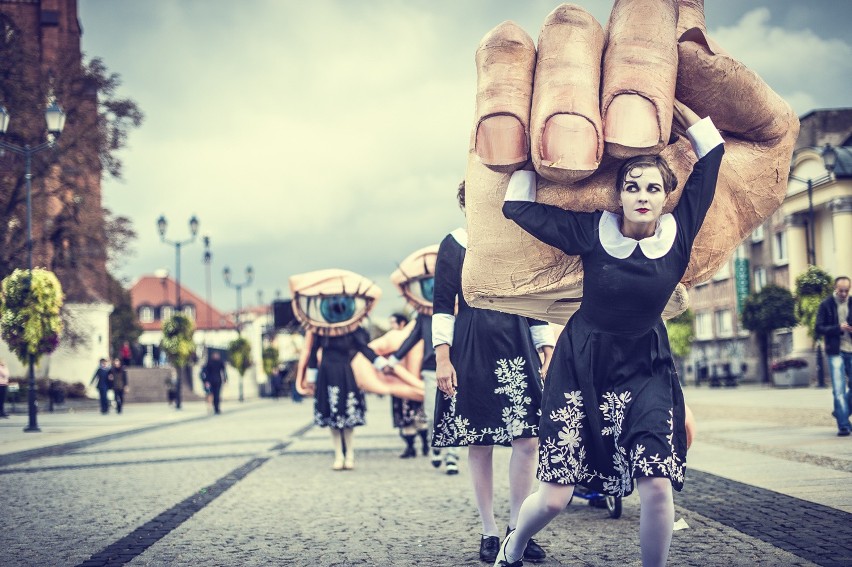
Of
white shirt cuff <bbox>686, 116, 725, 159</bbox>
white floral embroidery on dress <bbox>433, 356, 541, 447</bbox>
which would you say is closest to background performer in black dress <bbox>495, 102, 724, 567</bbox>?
white shirt cuff <bbox>686, 116, 725, 159</bbox>

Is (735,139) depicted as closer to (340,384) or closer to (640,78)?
(640,78)

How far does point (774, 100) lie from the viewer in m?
3.90

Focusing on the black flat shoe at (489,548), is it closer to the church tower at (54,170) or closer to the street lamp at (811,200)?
the street lamp at (811,200)

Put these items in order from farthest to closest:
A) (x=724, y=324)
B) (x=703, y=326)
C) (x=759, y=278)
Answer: (x=703, y=326)
(x=724, y=324)
(x=759, y=278)

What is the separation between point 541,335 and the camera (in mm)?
5648

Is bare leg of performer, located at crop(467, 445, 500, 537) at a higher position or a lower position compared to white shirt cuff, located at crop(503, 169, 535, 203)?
lower

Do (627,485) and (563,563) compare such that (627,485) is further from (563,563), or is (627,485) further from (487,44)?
(487,44)

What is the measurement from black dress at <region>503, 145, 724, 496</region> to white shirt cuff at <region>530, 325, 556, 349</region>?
171 cm

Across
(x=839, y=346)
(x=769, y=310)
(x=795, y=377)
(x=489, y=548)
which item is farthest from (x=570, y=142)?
(x=769, y=310)

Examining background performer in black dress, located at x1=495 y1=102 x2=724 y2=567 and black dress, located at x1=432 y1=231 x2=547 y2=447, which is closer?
background performer in black dress, located at x1=495 y1=102 x2=724 y2=567

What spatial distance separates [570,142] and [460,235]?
2.13 m

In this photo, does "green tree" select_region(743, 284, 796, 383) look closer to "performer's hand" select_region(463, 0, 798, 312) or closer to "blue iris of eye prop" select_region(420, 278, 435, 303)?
"blue iris of eye prop" select_region(420, 278, 435, 303)

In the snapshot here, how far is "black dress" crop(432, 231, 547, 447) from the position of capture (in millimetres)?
5246

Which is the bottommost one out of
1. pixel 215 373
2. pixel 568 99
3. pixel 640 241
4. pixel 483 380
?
pixel 215 373
